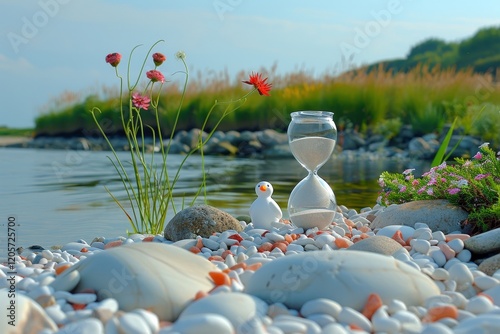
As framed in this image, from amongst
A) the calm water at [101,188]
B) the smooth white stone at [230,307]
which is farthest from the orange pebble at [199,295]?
the calm water at [101,188]

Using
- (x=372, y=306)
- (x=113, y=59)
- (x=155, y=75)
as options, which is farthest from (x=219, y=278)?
(x=113, y=59)

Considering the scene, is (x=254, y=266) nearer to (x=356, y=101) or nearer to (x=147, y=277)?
(x=147, y=277)

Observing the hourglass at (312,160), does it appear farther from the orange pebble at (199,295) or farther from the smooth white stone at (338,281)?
the orange pebble at (199,295)

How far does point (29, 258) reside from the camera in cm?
431

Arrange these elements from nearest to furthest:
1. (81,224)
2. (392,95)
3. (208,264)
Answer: (208,264)
(81,224)
(392,95)

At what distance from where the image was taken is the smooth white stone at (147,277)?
8.70ft

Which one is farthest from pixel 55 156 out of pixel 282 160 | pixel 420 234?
pixel 420 234

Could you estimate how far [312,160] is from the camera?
4660mm

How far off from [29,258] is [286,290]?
223 centimetres

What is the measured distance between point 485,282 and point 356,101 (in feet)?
41.7

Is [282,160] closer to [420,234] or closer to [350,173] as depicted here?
[350,173]

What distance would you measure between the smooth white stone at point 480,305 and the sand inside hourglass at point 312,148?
6.64 ft

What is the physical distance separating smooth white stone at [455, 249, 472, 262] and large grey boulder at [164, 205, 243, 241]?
1605 millimetres

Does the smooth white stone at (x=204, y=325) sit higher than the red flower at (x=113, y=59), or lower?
lower
